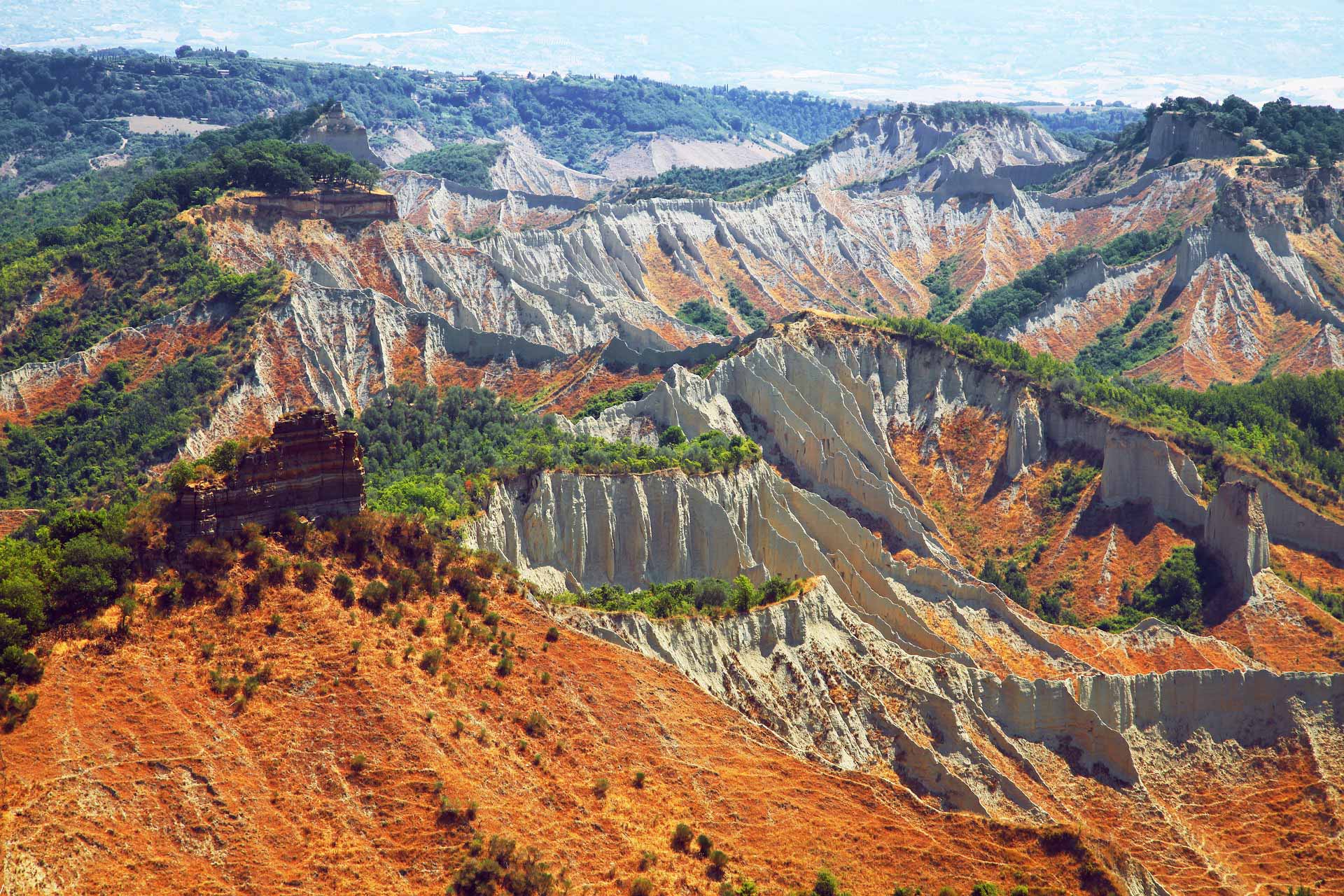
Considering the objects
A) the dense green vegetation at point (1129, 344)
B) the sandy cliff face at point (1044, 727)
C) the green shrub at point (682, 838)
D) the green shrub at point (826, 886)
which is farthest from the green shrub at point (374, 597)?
the dense green vegetation at point (1129, 344)

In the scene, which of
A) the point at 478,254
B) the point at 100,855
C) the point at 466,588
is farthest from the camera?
the point at 478,254

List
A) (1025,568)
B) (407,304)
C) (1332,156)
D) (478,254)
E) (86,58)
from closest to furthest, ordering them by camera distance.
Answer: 1. (1025,568)
2. (407,304)
3. (478,254)
4. (1332,156)
5. (86,58)

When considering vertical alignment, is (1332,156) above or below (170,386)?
above

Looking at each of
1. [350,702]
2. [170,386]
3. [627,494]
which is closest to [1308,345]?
[627,494]

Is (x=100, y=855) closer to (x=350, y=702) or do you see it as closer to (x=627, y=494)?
(x=350, y=702)

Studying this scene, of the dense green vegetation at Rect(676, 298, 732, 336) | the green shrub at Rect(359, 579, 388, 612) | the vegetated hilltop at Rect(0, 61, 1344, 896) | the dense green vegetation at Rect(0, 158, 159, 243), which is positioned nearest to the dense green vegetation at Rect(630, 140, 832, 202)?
the dense green vegetation at Rect(676, 298, 732, 336)

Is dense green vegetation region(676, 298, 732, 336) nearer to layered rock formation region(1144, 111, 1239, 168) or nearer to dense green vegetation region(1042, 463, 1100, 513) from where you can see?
dense green vegetation region(1042, 463, 1100, 513)
